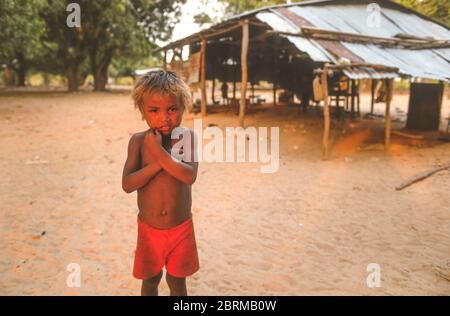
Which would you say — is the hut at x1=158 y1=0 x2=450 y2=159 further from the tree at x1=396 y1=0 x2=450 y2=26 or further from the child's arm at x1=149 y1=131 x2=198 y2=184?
the child's arm at x1=149 y1=131 x2=198 y2=184

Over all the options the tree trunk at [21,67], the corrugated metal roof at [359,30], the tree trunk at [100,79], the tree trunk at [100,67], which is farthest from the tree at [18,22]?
the tree trunk at [21,67]

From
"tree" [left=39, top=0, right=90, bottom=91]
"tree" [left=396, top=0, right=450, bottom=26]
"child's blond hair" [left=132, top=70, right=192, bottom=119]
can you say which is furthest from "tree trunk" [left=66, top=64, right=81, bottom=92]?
"child's blond hair" [left=132, top=70, right=192, bottom=119]

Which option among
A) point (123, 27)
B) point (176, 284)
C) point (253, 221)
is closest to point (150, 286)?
point (176, 284)

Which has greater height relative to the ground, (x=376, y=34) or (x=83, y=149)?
(x=376, y=34)

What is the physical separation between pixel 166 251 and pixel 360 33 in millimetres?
9774

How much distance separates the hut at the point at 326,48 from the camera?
7.95 m

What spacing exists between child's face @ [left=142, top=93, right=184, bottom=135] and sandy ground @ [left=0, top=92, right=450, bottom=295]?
167 cm

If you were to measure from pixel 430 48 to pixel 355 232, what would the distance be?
29.1ft

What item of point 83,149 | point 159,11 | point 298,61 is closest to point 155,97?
point 83,149

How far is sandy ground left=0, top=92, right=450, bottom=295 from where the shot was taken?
123 inches

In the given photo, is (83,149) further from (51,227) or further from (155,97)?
(155,97)

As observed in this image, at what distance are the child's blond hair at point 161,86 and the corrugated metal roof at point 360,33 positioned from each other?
6.04 metres

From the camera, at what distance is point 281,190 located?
19.4ft

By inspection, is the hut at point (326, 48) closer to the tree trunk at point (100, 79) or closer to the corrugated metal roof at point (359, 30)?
the corrugated metal roof at point (359, 30)
